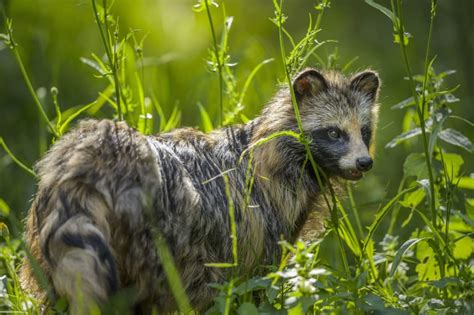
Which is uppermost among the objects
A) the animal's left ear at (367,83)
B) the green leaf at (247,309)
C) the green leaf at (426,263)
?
the animal's left ear at (367,83)

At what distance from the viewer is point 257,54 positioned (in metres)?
8.05

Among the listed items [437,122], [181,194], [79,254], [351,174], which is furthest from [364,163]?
[79,254]

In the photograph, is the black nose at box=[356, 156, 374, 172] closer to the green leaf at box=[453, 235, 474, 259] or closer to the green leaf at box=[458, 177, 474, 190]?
the green leaf at box=[458, 177, 474, 190]

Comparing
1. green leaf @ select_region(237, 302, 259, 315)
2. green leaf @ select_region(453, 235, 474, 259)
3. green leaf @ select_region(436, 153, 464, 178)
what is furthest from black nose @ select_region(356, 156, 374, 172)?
green leaf @ select_region(237, 302, 259, 315)

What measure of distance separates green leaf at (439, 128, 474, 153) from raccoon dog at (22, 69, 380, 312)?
466 millimetres

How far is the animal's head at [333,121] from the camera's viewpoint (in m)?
5.47

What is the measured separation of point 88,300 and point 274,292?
818 millimetres

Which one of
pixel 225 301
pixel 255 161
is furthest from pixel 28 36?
pixel 225 301

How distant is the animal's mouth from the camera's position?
5.46 meters

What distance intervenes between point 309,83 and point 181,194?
1262mm

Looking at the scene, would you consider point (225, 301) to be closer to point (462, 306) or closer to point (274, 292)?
point (274, 292)

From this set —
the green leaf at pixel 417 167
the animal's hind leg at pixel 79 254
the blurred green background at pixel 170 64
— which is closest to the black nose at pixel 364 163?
the green leaf at pixel 417 167

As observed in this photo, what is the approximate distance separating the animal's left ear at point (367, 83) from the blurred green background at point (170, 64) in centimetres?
73

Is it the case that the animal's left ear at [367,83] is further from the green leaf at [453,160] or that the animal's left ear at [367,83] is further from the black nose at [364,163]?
the green leaf at [453,160]
